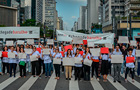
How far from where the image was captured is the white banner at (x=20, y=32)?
48.6ft

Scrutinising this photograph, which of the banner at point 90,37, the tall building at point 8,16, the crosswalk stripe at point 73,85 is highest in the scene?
the tall building at point 8,16

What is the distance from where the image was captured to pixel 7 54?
1091 cm

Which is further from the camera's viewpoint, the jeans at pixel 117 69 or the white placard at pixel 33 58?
the white placard at pixel 33 58

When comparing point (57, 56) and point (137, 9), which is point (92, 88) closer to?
point (57, 56)

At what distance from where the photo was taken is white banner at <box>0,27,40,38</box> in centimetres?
1483

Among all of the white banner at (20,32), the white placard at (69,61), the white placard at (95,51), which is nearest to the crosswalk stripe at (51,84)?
the white placard at (69,61)

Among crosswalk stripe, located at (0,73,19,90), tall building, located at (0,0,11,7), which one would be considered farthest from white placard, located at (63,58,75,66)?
tall building, located at (0,0,11,7)

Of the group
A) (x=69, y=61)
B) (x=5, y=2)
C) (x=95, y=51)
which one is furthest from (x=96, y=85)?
(x=5, y=2)

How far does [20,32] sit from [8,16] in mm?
86859

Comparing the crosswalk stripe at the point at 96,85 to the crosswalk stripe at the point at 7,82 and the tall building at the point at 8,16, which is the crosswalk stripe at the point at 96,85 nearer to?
the crosswalk stripe at the point at 7,82

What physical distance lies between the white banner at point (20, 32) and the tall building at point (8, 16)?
80058 mm

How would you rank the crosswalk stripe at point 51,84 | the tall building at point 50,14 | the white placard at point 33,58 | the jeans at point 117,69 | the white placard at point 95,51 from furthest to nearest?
the tall building at point 50,14
the white placard at point 33,58
the jeans at point 117,69
the white placard at point 95,51
the crosswalk stripe at point 51,84

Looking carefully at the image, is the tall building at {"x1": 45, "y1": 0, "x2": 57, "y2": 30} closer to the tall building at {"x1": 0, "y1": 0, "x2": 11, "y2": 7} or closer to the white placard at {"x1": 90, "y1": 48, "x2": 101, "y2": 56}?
the tall building at {"x1": 0, "y1": 0, "x2": 11, "y2": 7}

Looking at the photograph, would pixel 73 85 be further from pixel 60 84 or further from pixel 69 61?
pixel 69 61
